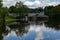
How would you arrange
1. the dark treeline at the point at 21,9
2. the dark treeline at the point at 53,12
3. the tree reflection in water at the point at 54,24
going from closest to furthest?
1. the dark treeline at the point at 21,9
2. the dark treeline at the point at 53,12
3. the tree reflection in water at the point at 54,24

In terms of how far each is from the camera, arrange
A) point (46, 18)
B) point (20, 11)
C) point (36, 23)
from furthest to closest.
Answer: point (36, 23)
point (46, 18)
point (20, 11)

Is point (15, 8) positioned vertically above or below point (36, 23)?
above

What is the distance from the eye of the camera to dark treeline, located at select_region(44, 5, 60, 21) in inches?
203

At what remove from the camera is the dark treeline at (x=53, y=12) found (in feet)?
16.9

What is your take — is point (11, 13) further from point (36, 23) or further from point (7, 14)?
point (36, 23)

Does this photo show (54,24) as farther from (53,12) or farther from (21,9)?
(21,9)

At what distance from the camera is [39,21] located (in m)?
5.62

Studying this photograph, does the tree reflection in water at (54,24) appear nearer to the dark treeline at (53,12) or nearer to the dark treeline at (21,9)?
the dark treeline at (53,12)

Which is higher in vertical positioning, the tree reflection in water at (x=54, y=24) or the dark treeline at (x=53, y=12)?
the dark treeline at (x=53, y=12)

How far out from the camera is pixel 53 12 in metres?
5.25

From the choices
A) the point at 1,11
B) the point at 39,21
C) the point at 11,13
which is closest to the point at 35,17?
the point at 39,21

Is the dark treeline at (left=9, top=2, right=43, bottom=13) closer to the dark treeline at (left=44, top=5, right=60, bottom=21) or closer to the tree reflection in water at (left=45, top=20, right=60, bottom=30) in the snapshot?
the dark treeline at (left=44, top=5, right=60, bottom=21)

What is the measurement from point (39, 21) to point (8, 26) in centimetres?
103

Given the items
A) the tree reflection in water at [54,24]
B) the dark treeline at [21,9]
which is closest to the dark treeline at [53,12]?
the dark treeline at [21,9]
